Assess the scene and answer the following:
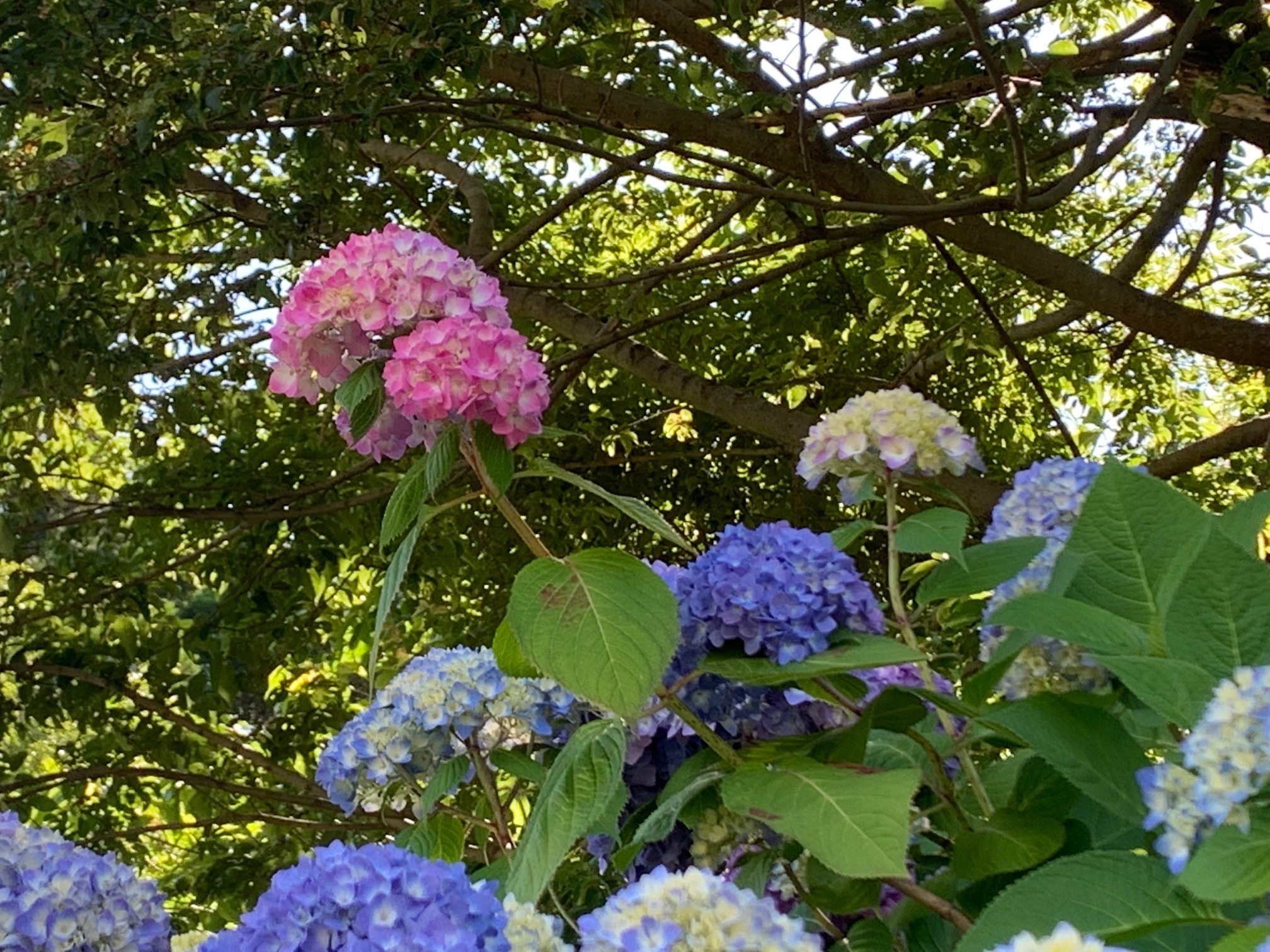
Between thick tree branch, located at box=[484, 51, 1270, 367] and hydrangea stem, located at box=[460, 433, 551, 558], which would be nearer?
hydrangea stem, located at box=[460, 433, 551, 558]

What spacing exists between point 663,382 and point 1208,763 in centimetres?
206

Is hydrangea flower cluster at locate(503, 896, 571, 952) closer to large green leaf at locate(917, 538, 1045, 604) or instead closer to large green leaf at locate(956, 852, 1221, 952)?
large green leaf at locate(956, 852, 1221, 952)

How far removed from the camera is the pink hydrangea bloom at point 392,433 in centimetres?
82

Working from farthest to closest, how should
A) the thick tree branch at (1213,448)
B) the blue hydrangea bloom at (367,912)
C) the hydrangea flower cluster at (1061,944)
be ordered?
the thick tree branch at (1213,448), the blue hydrangea bloom at (367,912), the hydrangea flower cluster at (1061,944)

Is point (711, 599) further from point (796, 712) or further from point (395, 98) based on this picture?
point (395, 98)

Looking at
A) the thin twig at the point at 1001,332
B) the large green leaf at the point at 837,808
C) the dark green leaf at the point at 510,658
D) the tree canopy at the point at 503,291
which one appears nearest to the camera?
the large green leaf at the point at 837,808

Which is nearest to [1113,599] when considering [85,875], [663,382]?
[85,875]

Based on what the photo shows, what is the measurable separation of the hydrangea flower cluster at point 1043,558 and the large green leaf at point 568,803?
237 millimetres

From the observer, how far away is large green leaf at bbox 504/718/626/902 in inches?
23.6

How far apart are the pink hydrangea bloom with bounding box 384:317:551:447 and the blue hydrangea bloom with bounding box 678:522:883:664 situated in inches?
5.6

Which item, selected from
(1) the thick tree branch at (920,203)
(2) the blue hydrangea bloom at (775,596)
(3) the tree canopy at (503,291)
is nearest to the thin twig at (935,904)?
(2) the blue hydrangea bloom at (775,596)

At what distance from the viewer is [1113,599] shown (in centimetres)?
69

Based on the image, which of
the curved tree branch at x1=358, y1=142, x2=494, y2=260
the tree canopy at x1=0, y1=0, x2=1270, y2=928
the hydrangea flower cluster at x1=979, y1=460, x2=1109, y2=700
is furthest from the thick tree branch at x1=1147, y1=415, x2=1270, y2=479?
the hydrangea flower cluster at x1=979, y1=460, x2=1109, y2=700

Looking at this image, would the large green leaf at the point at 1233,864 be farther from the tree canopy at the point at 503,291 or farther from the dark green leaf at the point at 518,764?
the tree canopy at the point at 503,291
